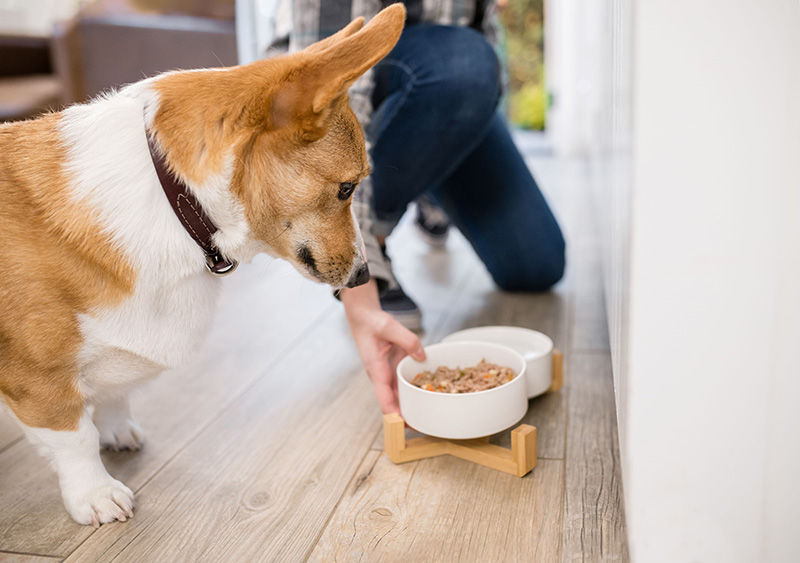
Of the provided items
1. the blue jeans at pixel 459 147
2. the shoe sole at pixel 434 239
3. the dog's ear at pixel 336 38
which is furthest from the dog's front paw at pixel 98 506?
the shoe sole at pixel 434 239

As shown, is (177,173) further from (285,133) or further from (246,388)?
(246,388)

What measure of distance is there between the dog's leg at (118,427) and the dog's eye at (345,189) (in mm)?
537

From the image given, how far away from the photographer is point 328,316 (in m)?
1.92

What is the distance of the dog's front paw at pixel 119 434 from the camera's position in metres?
1.26

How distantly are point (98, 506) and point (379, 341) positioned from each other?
0.53 meters

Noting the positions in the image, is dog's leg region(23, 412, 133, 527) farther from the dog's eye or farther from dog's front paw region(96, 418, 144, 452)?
the dog's eye

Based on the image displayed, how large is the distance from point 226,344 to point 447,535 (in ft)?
3.07

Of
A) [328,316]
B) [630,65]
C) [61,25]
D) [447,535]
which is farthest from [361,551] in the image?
[61,25]

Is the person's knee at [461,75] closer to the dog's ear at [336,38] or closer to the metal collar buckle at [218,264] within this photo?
the dog's ear at [336,38]

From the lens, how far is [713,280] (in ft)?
2.28

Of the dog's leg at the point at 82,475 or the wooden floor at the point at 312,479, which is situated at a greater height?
the dog's leg at the point at 82,475

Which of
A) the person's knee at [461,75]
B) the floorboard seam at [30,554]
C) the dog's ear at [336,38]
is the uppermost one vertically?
the dog's ear at [336,38]

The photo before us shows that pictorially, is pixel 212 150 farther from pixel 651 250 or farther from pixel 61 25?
pixel 61 25

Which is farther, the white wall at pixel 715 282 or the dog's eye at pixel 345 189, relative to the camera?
the dog's eye at pixel 345 189
